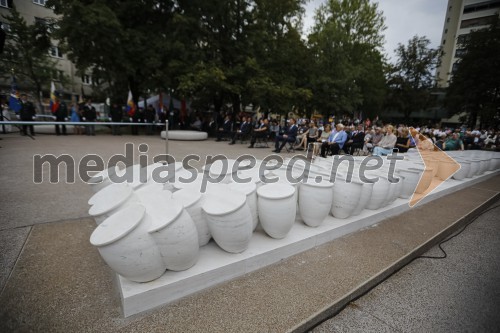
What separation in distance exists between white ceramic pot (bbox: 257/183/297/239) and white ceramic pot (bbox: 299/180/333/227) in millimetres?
370

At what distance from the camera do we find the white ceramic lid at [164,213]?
1.70 metres

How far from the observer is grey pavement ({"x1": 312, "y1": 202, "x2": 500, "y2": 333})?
1908 millimetres

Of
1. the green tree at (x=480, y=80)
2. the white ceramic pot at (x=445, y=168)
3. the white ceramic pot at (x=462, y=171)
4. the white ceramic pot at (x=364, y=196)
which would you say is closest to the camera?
the white ceramic pot at (x=364, y=196)

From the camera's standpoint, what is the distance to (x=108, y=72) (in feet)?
48.1

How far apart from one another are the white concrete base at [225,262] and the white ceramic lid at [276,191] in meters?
0.53

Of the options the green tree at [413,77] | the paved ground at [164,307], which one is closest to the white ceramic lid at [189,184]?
the paved ground at [164,307]

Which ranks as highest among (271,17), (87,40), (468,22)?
(468,22)

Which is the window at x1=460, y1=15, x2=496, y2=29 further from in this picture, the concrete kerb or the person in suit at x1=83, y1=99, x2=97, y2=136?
the person in suit at x1=83, y1=99, x2=97, y2=136

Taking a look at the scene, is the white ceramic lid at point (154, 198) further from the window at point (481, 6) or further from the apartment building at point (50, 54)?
the window at point (481, 6)

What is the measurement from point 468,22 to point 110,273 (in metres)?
71.2

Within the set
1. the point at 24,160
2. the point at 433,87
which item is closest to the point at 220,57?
the point at 24,160

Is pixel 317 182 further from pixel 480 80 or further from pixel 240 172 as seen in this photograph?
pixel 480 80

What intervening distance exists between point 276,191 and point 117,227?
146 centimetres

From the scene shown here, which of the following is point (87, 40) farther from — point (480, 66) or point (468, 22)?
point (468, 22)
